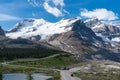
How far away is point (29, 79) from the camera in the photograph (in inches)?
4496

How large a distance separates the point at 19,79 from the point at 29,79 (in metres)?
46.0

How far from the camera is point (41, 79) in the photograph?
16688cm

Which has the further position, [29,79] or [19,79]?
[19,79]

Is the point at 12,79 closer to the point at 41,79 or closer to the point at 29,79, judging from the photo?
the point at 41,79

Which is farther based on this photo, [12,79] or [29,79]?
[12,79]

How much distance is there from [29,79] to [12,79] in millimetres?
46367

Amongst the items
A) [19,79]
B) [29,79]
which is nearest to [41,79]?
[19,79]

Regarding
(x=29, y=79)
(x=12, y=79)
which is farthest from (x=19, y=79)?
(x=29, y=79)

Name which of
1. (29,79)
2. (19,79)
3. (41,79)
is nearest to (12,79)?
(19,79)

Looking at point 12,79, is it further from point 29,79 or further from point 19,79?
point 29,79

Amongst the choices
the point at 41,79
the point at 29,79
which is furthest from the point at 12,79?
the point at 29,79

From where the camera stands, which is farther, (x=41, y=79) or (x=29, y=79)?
(x=41, y=79)

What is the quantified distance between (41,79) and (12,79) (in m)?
15.3
